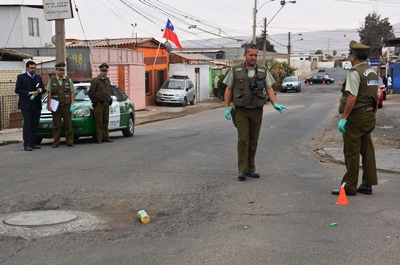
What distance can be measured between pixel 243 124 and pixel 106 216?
9.62 feet

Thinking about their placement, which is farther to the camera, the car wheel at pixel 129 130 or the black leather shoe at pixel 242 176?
the car wheel at pixel 129 130

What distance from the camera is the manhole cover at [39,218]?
20.8 feet

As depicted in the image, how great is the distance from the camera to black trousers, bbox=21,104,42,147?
1272 centimetres

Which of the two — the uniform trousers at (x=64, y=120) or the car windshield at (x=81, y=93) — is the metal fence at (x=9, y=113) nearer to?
the car windshield at (x=81, y=93)

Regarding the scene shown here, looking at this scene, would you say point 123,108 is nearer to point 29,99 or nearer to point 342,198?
point 29,99

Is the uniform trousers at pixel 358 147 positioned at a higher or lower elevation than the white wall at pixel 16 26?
lower

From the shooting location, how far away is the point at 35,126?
12.9 meters

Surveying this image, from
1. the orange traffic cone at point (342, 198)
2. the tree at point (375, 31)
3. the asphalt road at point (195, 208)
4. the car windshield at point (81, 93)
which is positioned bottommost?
the asphalt road at point (195, 208)

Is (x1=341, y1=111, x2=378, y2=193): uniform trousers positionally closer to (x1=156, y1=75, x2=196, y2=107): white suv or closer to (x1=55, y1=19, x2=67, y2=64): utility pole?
(x1=55, y1=19, x2=67, y2=64): utility pole

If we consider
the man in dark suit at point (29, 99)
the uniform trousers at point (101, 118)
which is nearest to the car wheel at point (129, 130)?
the uniform trousers at point (101, 118)

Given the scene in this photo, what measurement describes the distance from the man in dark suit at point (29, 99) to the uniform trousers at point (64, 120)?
50 cm

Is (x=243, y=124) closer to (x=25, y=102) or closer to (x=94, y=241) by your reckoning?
(x=94, y=241)

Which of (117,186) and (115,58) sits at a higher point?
(115,58)

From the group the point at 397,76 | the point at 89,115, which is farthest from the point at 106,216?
the point at 397,76
